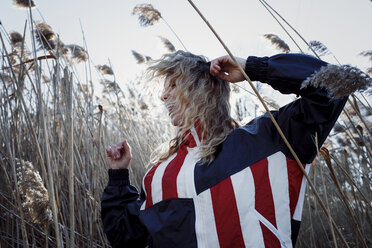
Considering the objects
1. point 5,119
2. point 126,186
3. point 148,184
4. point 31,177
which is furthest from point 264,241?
point 5,119

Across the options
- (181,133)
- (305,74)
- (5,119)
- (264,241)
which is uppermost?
(5,119)

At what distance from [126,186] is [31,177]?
427mm

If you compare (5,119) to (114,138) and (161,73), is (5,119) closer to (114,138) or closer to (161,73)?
(161,73)

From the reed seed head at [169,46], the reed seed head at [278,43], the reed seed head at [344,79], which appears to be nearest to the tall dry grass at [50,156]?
the reed seed head at [169,46]

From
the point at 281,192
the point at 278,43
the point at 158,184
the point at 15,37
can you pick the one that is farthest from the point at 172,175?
the point at 15,37

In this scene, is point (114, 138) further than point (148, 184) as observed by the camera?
Yes

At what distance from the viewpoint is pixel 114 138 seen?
320cm

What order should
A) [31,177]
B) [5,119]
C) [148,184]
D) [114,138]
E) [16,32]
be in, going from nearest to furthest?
[31,177] < [148,184] < [5,119] < [16,32] < [114,138]

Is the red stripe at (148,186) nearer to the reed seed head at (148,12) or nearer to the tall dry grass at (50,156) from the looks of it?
the tall dry grass at (50,156)

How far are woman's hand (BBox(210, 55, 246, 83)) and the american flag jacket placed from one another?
9cm

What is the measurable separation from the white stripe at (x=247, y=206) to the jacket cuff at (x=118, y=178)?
22.1 inches

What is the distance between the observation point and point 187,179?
1.15 meters

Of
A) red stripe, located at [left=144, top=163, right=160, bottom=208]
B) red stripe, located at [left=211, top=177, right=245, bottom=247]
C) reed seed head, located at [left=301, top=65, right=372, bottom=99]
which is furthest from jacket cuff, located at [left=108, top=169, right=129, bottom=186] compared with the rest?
reed seed head, located at [left=301, top=65, right=372, bottom=99]

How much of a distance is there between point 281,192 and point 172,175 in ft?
1.39
